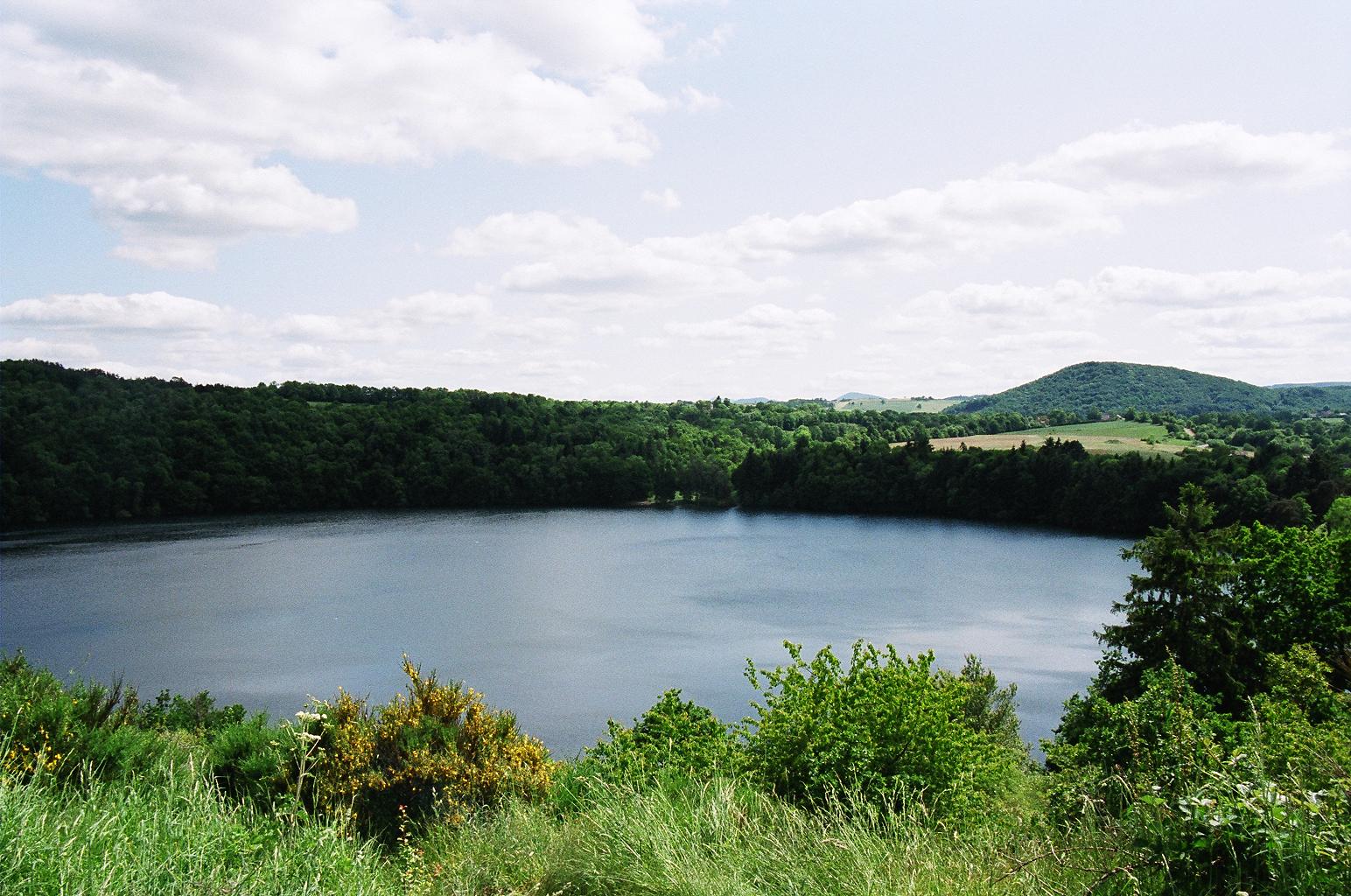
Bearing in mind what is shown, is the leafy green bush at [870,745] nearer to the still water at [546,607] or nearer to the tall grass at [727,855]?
the tall grass at [727,855]

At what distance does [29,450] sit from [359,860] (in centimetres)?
8149

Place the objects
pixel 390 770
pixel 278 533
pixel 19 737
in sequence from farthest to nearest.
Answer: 1. pixel 278 533
2. pixel 390 770
3. pixel 19 737

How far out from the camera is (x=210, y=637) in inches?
1458

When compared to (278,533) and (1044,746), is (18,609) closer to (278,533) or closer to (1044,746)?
(278,533)

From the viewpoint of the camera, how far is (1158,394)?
458ft

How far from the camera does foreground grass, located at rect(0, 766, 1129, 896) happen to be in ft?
10.8

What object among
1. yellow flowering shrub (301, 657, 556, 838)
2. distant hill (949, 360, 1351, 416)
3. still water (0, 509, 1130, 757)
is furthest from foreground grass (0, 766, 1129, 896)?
distant hill (949, 360, 1351, 416)

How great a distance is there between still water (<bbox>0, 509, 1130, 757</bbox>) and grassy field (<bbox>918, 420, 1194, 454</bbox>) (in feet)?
48.4

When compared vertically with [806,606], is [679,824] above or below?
above

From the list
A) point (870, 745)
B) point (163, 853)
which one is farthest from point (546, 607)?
point (163, 853)

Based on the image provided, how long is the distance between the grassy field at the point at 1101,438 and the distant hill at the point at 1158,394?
3049 cm

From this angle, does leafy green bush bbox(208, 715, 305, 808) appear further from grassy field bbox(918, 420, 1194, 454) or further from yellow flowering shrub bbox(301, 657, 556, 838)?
grassy field bbox(918, 420, 1194, 454)

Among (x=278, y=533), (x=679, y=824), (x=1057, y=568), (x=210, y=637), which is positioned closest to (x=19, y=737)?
(x=679, y=824)

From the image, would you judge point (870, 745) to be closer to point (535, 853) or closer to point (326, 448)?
point (535, 853)
